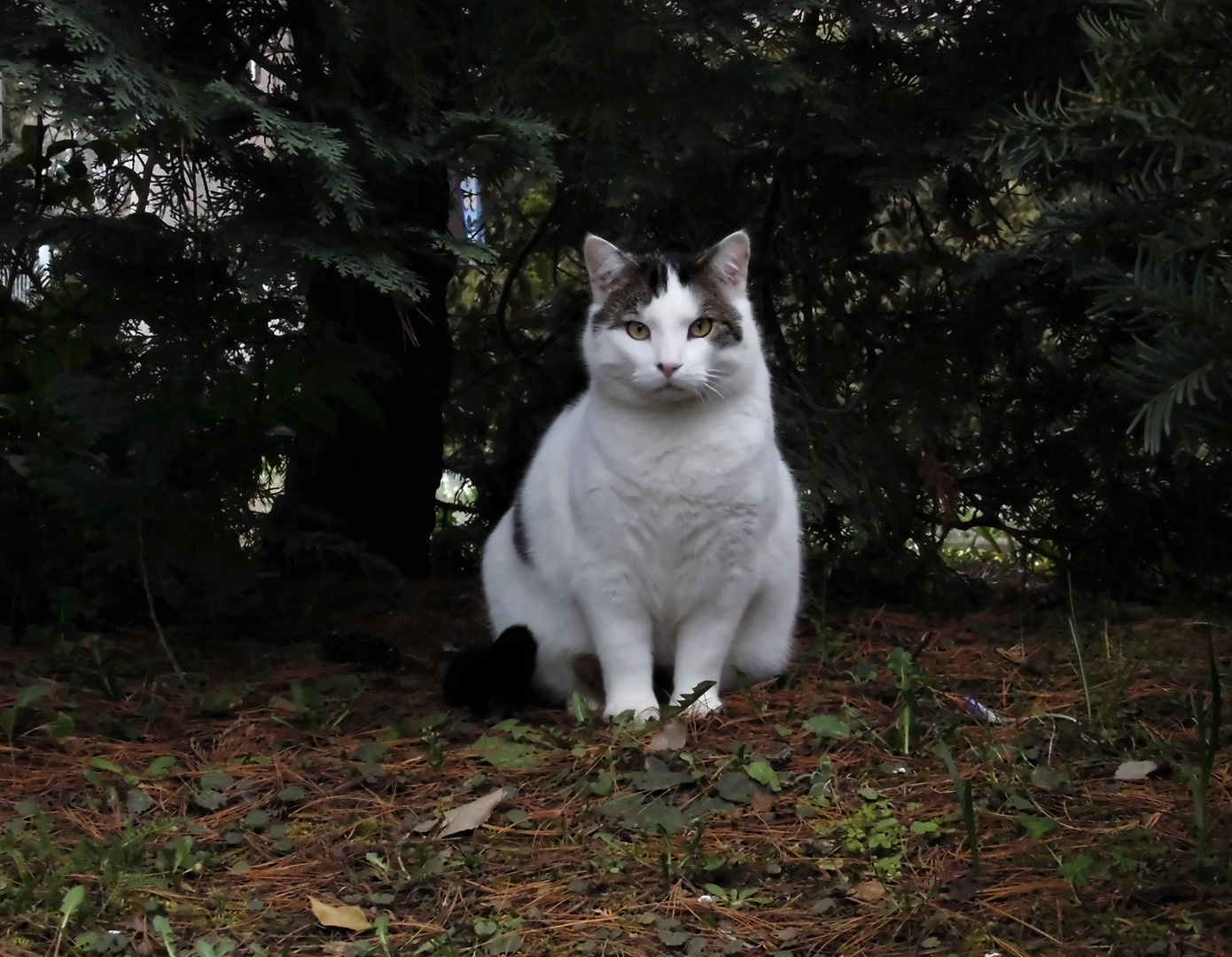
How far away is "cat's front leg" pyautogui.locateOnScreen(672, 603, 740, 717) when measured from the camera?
3.02 m

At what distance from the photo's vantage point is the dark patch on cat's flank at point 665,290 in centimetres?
300

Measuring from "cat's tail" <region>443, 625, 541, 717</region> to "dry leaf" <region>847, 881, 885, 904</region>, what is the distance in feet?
3.75

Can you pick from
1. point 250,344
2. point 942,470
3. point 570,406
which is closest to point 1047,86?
point 942,470

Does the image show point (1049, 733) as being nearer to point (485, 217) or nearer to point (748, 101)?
point (748, 101)

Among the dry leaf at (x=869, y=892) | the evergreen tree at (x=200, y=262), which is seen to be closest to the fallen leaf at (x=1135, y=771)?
the dry leaf at (x=869, y=892)

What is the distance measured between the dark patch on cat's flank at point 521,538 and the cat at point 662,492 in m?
0.08

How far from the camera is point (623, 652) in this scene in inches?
118

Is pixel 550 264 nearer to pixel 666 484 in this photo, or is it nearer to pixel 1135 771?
pixel 666 484

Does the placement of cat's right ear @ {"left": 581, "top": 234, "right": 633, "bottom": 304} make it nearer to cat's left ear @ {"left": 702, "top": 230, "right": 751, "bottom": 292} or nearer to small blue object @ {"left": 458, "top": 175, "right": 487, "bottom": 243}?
cat's left ear @ {"left": 702, "top": 230, "right": 751, "bottom": 292}

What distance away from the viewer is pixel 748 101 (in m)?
3.04

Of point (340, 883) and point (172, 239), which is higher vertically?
point (172, 239)

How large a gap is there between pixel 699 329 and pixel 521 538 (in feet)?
2.52

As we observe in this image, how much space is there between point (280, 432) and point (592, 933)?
2.24m

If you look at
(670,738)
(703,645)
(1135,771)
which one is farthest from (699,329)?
(1135,771)
